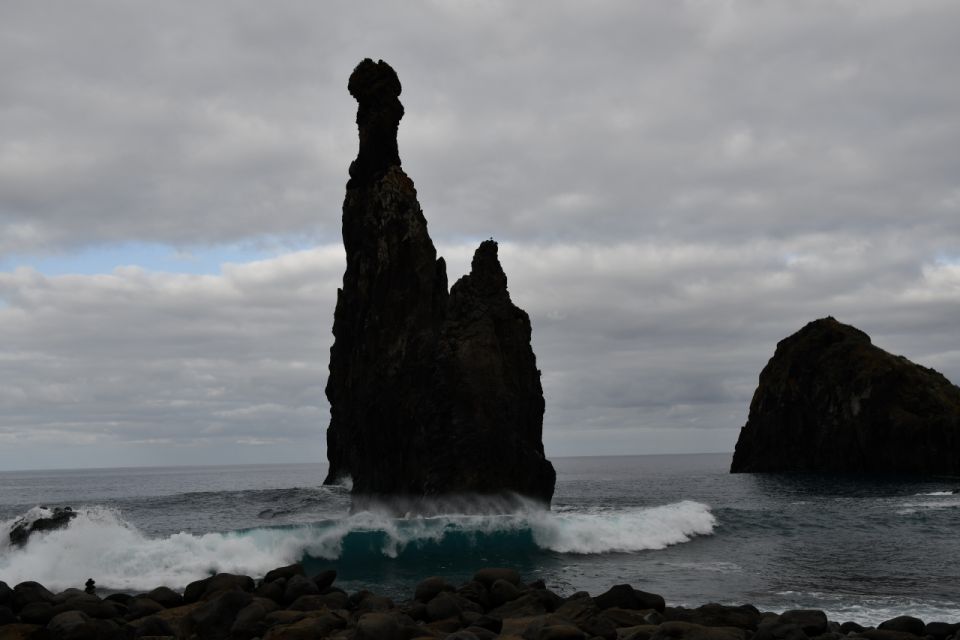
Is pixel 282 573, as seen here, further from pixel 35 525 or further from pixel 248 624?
pixel 35 525

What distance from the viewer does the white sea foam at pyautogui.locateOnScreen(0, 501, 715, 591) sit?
25828 millimetres

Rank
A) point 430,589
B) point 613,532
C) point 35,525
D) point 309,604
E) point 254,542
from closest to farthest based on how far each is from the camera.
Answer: point 309,604
point 430,589
point 254,542
point 35,525
point 613,532

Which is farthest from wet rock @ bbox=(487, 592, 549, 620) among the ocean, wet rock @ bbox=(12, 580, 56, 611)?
wet rock @ bbox=(12, 580, 56, 611)

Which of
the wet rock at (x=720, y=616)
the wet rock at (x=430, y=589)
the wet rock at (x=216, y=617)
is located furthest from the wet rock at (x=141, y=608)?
the wet rock at (x=720, y=616)

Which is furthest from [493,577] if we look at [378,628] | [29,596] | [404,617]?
[29,596]

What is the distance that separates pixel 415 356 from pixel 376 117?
16.7 metres

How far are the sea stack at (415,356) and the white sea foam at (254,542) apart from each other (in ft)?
15.2

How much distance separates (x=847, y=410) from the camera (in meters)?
93.0

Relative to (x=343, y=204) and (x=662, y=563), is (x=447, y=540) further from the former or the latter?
(x=343, y=204)

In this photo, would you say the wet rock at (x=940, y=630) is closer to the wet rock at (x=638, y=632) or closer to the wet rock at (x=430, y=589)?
the wet rock at (x=638, y=632)

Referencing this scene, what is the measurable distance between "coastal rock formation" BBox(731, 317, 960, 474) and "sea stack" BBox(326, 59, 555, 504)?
181 feet

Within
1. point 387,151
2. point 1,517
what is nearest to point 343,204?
point 387,151

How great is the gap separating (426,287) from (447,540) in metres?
25.6

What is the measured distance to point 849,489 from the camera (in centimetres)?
6669
